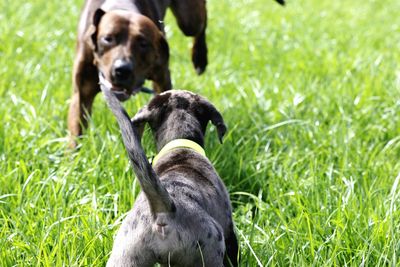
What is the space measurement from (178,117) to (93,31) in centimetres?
167

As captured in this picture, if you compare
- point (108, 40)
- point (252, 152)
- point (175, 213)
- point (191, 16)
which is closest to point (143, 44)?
point (108, 40)

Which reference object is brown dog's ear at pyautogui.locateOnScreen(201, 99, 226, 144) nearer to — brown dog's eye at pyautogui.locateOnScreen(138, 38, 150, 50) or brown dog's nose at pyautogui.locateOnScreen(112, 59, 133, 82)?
brown dog's nose at pyautogui.locateOnScreen(112, 59, 133, 82)

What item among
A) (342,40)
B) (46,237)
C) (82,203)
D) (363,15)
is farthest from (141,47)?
(363,15)

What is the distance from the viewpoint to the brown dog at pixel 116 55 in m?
4.93

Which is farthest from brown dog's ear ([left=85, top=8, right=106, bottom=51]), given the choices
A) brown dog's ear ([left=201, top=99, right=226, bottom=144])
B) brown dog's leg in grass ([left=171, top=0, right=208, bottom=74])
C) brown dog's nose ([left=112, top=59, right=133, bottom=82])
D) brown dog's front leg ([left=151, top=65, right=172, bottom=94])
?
brown dog's ear ([left=201, top=99, right=226, bottom=144])

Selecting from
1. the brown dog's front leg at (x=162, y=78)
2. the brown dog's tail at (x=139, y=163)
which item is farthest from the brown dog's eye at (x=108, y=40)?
the brown dog's tail at (x=139, y=163)

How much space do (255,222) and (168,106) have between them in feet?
2.35

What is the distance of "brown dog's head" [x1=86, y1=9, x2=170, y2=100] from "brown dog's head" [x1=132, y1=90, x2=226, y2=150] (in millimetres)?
1270

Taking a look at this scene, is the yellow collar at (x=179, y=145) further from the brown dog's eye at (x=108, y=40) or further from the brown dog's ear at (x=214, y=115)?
the brown dog's eye at (x=108, y=40)

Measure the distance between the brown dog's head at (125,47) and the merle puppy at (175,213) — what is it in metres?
1.48

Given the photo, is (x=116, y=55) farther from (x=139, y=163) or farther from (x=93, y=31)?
(x=139, y=163)

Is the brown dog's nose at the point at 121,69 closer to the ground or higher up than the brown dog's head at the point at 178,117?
closer to the ground

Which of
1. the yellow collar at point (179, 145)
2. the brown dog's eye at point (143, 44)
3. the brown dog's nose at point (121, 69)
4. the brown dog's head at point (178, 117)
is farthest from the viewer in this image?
the brown dog's eye at point (143, 44)

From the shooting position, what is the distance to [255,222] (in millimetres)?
3807
